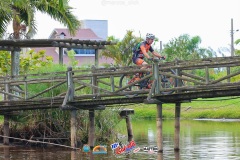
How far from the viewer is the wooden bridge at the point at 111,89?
22000 millimetres

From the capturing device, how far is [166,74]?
22.6 m

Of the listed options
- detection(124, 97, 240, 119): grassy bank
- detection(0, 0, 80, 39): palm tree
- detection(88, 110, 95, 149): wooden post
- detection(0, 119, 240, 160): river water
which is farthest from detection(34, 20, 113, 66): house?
detection(88, 110, 95, 149): wooden post

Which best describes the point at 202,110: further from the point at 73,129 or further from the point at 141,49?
the point at 141,49

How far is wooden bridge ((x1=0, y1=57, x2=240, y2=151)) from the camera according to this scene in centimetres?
2200

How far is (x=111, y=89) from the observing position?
24297mm

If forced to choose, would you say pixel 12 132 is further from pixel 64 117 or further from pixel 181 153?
pixel 181 153

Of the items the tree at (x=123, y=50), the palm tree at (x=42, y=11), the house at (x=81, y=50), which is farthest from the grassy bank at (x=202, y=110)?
the house at (x=81, y=50)

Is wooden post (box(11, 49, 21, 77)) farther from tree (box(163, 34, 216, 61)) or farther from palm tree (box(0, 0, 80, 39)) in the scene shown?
tree (box(163, 34, 216, 61))

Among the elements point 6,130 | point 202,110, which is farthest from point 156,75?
point 202,110

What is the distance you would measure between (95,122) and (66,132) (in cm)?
129

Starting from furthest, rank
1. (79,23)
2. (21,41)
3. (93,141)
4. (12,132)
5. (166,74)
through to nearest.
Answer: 1. (79,23)
2. (21,41)
3. (12,132)
4. (93,141)
5. (166,74)

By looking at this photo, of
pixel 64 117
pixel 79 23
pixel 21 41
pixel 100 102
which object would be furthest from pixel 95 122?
pixel 79 23

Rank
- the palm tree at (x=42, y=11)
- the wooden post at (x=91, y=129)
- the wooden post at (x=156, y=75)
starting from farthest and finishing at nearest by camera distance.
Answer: the palm tree at (x=42, y=11), the wooden post at (x=91, y=129), the wooden post at (x=156, y=75)

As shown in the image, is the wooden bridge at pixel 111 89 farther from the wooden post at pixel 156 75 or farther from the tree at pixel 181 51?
the tree at pixel 181 51
